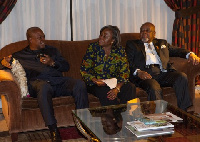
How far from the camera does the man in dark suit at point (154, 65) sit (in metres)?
3.82

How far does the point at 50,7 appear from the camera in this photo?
14.9ft

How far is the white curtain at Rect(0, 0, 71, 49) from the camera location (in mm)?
4387

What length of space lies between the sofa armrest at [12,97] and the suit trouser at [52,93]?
8.2 inches

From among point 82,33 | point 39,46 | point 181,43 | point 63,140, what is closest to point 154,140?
point 63,140

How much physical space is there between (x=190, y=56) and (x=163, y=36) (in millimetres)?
1207

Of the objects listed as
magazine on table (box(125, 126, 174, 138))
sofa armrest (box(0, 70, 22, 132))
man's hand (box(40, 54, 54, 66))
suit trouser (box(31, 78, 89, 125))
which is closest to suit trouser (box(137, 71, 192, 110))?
suit trouser (box(31, 78, 89, 125))

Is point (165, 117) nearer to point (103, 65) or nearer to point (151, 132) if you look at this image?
point (151, 132)

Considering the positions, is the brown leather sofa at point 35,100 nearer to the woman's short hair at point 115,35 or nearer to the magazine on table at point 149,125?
the woman's short hair at point 115,35

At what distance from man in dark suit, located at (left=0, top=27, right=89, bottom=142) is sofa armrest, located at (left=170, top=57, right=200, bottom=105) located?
1244 mm

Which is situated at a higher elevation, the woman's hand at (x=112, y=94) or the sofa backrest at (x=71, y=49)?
the sofa backrest at (x=71, y=49)

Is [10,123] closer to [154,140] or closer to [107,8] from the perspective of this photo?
[154,140]

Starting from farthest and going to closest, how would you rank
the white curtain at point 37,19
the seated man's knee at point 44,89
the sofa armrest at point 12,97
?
the white curtain at point 37,19, the seated man's knee at point 44,89, the sofa armrest at point 12,97

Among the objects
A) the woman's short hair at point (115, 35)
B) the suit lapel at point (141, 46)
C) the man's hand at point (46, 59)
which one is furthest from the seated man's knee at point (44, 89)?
the suit lapel at point (141, 46)

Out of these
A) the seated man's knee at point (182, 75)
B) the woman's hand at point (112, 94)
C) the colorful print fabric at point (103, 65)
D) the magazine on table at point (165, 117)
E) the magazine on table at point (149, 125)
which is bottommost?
the magazine on table at point (149, 125)
